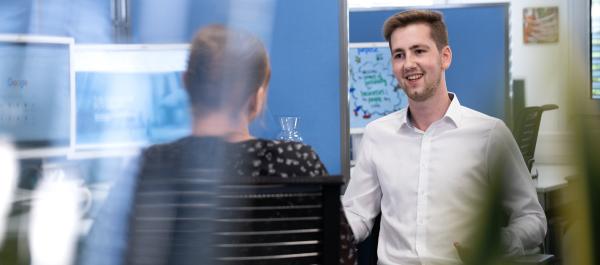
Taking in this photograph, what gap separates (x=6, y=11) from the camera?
7.1 inches

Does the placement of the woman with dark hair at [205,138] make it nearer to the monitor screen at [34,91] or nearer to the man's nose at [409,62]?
the monitor screen at [34,91]

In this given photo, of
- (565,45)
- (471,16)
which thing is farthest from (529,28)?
(471,16)

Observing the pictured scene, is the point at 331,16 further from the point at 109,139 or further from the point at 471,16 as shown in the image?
the point at 109,139

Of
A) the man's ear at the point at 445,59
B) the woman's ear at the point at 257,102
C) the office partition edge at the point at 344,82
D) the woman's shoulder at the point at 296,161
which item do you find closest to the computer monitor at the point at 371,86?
the office partition edge at the point at 344,82

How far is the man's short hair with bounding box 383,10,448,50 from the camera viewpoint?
1244 millimetres

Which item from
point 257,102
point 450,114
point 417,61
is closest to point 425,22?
point 417,61

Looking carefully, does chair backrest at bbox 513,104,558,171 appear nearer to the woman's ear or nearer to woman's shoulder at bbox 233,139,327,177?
the woman's ear

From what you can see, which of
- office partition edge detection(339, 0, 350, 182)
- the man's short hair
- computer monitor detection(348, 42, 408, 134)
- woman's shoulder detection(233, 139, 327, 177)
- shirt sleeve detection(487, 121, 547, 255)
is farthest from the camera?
computer monitor detection(348, 42, 408, 134)

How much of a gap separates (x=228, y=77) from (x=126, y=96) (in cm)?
3

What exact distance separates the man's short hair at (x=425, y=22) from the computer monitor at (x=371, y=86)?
3.65ft

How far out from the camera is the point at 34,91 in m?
0.17

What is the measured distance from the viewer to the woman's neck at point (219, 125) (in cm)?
19

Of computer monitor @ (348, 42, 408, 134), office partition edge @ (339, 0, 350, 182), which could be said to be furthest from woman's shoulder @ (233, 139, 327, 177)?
computer monitor @ (348, 42, 408, 134)

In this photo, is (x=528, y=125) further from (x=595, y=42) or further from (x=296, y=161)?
(x=296, y=161)
